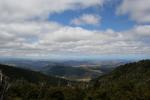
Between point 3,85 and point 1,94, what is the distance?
48.5 inches

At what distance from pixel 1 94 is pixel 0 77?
2220 millimetres

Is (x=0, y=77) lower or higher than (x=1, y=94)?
higher

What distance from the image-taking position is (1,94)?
1341 inches

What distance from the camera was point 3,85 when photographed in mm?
33938

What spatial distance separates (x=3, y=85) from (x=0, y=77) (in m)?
1.12

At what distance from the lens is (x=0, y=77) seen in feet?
112
